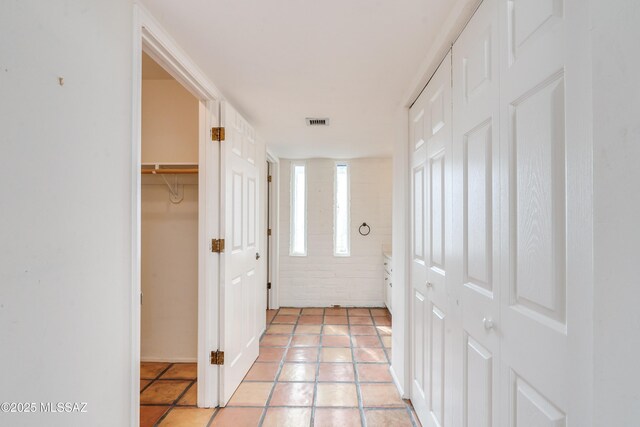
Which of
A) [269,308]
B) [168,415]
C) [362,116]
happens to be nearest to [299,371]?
[168,415]

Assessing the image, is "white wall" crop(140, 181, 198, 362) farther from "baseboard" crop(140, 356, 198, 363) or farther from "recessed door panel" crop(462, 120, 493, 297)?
"recessed door panel" crop(462, 120, 493, 297)

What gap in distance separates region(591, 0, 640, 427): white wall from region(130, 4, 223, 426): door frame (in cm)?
146

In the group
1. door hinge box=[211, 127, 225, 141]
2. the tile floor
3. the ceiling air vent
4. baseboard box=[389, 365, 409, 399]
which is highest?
the ceiling air vent

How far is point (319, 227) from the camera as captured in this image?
4.83 meters

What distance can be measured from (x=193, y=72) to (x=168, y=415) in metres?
2.22

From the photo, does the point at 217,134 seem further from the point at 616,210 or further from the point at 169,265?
the point at 616,210

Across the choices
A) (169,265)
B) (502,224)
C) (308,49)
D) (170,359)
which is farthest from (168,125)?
(502,224)

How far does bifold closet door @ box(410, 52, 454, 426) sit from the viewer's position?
1.57 meters

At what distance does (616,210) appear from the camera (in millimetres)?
529

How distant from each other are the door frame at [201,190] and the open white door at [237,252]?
0.19ft

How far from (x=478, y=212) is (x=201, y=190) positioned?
1.78m

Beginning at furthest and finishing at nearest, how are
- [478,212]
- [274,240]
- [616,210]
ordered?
[274,240], [478,212], [616,210]

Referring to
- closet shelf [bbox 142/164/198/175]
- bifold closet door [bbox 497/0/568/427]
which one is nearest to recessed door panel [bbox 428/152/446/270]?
bifold closet door [bbox 497/0/568/427]

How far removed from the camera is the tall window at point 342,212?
4871 mm
